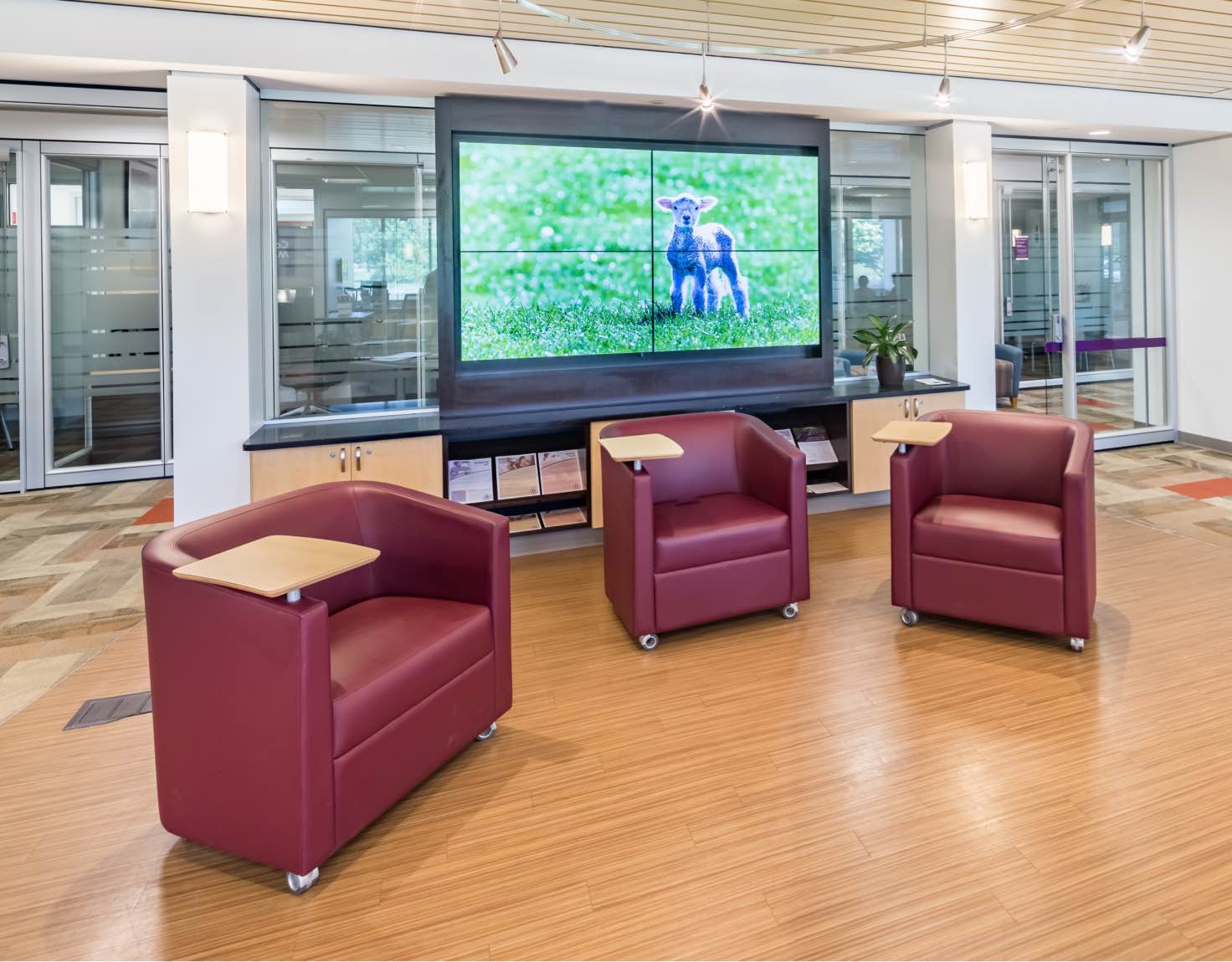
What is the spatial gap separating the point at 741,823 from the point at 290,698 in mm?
1285

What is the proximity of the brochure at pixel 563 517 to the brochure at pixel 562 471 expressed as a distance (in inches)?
6.4

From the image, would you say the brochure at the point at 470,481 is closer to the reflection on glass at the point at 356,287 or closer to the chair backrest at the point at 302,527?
the reflection on glass at the point at 356,287

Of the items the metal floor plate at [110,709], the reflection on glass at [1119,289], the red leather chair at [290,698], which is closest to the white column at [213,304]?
the metal floor plate at [110,709]

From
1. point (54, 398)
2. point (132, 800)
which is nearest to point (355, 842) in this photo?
point (132, 800)

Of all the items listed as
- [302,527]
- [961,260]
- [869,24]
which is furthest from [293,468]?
[961,260]

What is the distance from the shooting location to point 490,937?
6.22ft

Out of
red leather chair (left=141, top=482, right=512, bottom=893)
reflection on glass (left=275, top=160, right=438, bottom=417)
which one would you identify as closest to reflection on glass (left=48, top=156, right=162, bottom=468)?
reflection on glass (left=275, top=160, right=438, bottom=417)

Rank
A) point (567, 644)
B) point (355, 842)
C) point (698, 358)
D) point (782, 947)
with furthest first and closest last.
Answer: point (698, 358)
point (567, 644)
point (355, 842)
point (782, 947)

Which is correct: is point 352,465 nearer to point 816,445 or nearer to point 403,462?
point 403,462

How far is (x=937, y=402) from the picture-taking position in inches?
225

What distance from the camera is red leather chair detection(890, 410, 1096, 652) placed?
3.29 m

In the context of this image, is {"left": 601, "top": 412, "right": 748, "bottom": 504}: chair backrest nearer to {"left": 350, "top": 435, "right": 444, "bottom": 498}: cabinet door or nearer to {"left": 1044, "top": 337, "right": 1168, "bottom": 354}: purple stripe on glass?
{"left": 350, "top": 435, "right": 444, "bottom": 498}: cabinet door

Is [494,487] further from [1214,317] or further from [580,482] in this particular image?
[1214,317]

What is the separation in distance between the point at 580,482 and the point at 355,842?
119 inches
